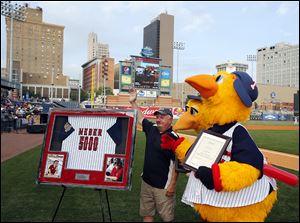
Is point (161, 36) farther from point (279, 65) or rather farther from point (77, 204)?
point (279, 65)

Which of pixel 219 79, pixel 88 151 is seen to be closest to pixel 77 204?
pixel 88 151

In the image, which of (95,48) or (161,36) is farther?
(95,48)

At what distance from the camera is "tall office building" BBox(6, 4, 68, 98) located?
8306 centimetres

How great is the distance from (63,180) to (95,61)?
95765 mm

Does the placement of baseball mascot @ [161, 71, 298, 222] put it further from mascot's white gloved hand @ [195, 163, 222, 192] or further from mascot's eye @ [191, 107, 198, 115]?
mascot's eye @ [191, 107, 198, 115]

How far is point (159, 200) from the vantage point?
3416mm

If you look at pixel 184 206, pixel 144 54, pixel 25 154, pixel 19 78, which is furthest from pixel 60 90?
pixel 184 206

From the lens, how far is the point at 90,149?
118 inches

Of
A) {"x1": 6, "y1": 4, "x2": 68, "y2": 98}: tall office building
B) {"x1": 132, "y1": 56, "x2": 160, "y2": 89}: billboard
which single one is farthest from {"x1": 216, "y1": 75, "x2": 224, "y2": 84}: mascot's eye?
{"x1": 6, "y1": 4, "x2": 68, "y2": 98}: tall office building

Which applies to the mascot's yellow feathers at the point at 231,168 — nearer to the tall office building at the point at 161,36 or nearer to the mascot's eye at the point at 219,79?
the mascot's eye at the point at 219,79

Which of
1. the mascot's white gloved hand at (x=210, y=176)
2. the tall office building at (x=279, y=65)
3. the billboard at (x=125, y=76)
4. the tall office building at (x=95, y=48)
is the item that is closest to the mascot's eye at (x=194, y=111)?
the mascot's white gloved hand at (x=210, y=176)

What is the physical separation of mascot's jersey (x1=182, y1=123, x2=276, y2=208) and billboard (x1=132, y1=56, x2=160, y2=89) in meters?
37.2

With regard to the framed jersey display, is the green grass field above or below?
below

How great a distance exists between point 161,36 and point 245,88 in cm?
5126
